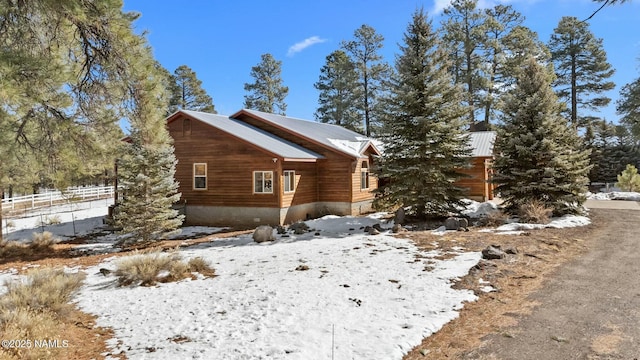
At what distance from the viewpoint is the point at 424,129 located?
51.0 feet

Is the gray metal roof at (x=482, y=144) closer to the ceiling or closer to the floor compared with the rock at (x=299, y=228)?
closer to the ceiling

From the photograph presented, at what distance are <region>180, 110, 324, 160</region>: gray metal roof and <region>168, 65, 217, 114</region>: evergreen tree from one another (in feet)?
86.5

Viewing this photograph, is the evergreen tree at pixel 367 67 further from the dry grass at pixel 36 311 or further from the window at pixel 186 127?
the dry grass at pixel 36 311

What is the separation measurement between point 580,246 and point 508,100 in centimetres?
804

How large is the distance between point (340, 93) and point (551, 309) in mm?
37605

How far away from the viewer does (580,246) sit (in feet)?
37.0

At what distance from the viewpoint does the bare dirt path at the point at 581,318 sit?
489 cm

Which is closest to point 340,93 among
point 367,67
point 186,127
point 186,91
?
point 367,67

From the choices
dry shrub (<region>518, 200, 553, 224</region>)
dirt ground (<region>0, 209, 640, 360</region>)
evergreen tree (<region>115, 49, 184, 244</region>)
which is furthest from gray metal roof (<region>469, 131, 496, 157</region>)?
evergreen tree (<region>115, 49, 184, 244</region>)

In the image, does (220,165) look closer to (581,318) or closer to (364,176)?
(364,176)

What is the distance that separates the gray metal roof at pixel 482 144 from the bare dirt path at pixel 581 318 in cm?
1371

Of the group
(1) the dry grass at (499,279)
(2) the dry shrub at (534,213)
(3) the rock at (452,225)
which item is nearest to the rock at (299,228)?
(1) the dry grass at (499,279)

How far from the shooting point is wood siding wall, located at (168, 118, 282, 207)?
1762cm

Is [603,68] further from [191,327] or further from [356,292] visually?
[191,327]
